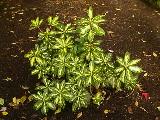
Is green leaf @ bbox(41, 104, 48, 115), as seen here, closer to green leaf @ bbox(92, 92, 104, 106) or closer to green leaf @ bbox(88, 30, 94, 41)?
green leaf @ bbox(92, 92, 104, 106)

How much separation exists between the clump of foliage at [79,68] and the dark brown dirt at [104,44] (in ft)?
0.95

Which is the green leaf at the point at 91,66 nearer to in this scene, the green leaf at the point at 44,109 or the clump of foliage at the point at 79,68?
the clump of foliage at the point at 79,68

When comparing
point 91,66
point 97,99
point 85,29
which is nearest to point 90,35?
point 85,29

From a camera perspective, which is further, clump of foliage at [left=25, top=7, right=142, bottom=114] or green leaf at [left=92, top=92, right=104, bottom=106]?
green leaf at [left=92, top=92, right=104, bottom=106]

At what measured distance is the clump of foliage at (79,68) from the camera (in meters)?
4.16

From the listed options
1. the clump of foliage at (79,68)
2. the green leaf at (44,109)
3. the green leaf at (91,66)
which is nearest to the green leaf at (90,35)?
the clump of foliage at (79,68)

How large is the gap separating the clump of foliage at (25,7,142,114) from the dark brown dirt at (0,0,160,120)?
29 centimetres

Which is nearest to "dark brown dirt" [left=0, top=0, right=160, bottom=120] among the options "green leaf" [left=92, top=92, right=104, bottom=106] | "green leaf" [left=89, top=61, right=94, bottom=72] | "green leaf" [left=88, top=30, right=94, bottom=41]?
"green leaf" [left=92, top=92, right=104, bottom=106]

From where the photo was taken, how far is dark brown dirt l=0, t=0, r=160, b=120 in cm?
464

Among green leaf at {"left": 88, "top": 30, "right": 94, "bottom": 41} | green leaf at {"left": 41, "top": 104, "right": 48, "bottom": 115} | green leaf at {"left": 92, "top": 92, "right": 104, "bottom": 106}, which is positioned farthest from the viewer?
green leaf at {"left": 92, "top": 92, "right": 104, "bottom": 106}

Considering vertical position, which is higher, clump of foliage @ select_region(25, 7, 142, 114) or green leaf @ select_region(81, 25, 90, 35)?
green leaf @ select_region(81, 25, 90, 35)

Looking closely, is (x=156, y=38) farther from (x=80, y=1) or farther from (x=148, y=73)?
(x=80, y=1)

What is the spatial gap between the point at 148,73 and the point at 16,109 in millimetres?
2192

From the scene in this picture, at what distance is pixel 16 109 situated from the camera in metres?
4.76
